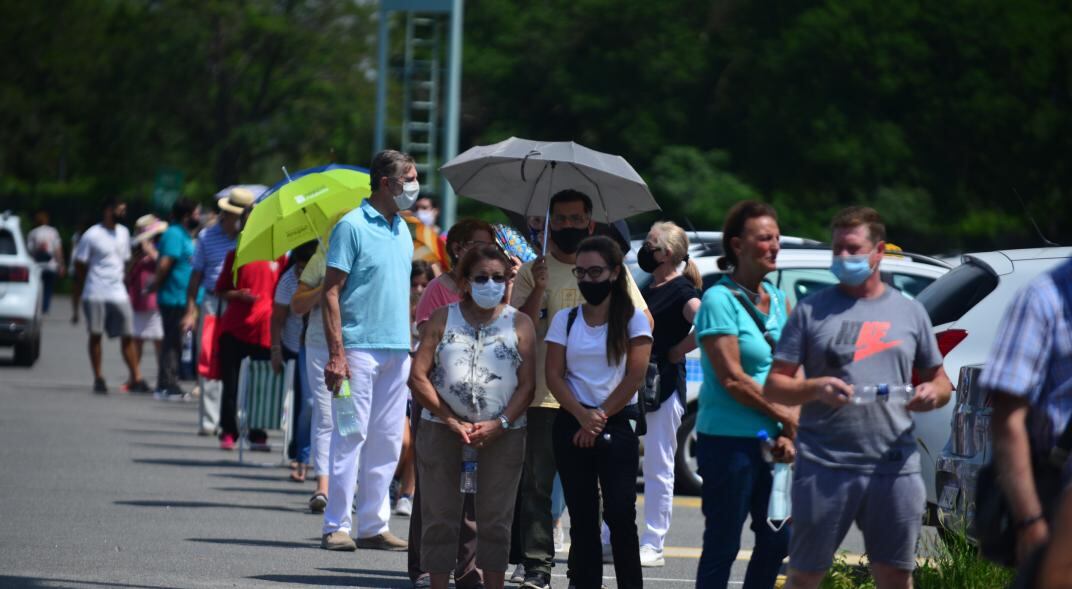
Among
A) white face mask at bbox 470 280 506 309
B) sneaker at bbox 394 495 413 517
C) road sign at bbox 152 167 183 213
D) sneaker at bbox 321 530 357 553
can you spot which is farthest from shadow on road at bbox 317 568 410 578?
road sign at bbox 152 167 183 213

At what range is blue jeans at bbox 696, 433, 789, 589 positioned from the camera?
6879 mm

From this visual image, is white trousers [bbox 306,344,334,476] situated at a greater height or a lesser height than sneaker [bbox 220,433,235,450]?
greater

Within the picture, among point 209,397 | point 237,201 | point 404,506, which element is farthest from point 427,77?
point 404,506

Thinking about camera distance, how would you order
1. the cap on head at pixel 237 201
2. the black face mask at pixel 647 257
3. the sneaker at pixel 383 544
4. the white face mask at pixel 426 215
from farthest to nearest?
the white face mask at pixel 426 215 < the cap on head at pixel 237 201 < the sneaker at pixel 383 544 < the black face mask at pixel 647 257

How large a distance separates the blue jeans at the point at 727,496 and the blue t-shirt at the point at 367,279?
283 centimetres

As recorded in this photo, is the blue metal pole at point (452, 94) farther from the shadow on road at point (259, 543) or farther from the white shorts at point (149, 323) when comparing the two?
the shadow on road at point (259, 543)

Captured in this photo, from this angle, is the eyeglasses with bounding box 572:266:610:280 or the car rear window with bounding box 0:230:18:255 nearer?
the eyeglasses with bounding box 572:266:610:280

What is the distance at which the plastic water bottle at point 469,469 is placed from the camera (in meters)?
7.87

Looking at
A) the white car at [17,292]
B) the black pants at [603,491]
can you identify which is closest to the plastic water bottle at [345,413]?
the black pants at [603,491]

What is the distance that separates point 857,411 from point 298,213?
5.66 metres

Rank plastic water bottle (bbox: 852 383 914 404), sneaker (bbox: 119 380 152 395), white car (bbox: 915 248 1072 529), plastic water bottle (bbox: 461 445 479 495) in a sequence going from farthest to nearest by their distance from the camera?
sneaker (bbox: 119 380 152 395) < white car (bbox: 915 248 1072 529) < plastic water bottle (bbox: 461 445 479 495) < plastic water bottle (bbox: 852 383 914 404)

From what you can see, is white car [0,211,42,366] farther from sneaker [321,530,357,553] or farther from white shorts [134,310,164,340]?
sneaker [321,530,357,553]

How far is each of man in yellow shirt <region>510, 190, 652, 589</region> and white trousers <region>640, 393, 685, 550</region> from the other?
1251 millimetres

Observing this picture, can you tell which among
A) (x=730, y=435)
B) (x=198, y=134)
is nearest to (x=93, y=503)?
(x=730, y=435)
